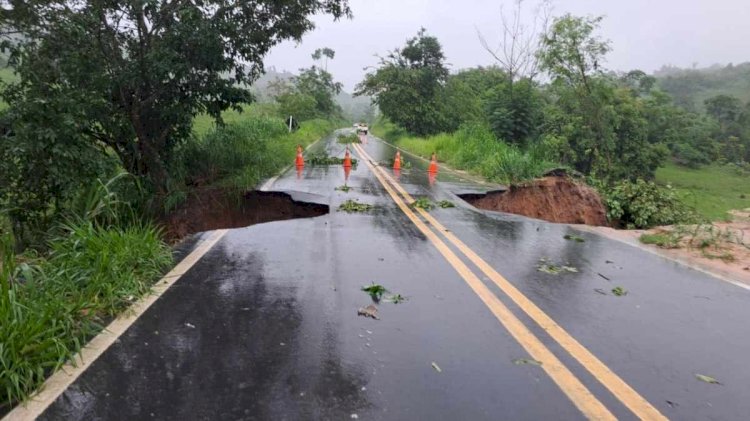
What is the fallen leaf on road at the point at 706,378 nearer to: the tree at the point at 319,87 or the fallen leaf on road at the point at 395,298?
the fallen leaf on road at the point at 395,298

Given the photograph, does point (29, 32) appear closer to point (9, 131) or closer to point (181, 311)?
point (9, 131)

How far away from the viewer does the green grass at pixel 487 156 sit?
1598 centimetres

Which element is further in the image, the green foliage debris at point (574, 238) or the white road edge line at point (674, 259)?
the green foliage debris at point (574, 238)

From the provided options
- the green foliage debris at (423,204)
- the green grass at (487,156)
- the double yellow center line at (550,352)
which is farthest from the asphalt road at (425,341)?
the green grass at (487,156)

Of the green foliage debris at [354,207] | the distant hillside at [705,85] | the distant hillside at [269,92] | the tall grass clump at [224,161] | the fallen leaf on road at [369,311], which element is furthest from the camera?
the distant hillside at [705,85]

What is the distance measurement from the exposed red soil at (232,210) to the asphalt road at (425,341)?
3.50 metres

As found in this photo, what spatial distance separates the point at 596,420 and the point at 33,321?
356cm

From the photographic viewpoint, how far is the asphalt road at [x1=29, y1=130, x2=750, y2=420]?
3182 mm

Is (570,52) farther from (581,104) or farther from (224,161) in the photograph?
(224,161)

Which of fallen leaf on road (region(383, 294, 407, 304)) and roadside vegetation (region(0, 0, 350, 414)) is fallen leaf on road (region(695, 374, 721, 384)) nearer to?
fallen leaf on road (region(383, 294, 407, 304))

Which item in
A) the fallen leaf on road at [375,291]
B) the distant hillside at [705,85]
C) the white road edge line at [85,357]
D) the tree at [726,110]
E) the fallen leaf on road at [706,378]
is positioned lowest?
the white road edge line at [85,357]

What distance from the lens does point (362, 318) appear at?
4566 mm

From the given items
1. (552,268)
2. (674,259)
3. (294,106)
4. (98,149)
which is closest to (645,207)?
(674,259)

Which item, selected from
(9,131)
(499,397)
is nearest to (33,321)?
(499,397)
